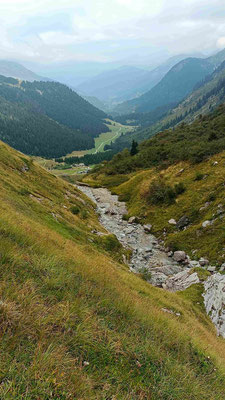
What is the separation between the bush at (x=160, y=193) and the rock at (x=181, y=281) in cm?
1860

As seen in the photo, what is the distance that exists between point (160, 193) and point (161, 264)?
18121 mm

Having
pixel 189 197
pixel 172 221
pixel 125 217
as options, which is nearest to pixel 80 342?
pixel 172 221

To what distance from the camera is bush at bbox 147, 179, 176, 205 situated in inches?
1512

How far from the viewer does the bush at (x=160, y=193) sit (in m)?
38.4

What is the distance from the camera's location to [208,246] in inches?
960

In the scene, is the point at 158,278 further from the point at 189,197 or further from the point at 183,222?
the point at 189,197

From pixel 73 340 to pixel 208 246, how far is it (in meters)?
23.2

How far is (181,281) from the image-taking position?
65.4ft

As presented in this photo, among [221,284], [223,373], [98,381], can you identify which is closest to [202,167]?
[221,284]

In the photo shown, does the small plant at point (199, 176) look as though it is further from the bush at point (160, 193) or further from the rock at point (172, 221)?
the rock at point (172, 221)

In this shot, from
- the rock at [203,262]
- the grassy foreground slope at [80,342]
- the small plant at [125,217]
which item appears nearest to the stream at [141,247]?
the small plant at [125,217]

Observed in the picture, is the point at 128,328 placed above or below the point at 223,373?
above

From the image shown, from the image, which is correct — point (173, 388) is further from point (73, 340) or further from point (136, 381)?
point (73, 340)

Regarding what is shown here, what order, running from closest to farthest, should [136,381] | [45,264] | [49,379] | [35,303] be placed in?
[49,379]
[136,381]
[35,303]
[45,264]
